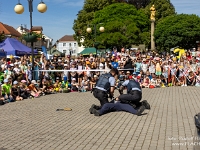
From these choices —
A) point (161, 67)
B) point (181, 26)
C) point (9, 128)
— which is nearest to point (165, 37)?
point (181, 26)

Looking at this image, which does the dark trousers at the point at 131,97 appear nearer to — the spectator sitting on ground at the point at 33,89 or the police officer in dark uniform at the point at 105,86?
the police officer in dark uniform at the point at 105,86

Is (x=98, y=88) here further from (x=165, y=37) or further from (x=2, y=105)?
(x=165, y=37)

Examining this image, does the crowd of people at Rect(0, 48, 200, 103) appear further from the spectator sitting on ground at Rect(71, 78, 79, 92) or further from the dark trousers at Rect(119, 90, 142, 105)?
the dark trousers at Rect(119, 90, 142, 105)

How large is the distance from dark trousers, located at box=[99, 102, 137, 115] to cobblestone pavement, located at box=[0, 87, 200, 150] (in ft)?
0.45

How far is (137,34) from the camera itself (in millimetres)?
54750

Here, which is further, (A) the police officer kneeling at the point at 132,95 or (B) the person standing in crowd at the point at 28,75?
(B) the person standing in crowd at the point at 28,75

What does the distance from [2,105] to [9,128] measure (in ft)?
16.2

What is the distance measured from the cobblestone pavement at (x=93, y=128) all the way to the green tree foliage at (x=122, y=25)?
1572 inches

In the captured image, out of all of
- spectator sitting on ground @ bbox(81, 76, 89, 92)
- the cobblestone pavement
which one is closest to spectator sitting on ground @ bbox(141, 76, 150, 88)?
spectator sitting on ground @ bbox(81, 76, 89, 92)

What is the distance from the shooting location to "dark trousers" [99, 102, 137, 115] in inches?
433

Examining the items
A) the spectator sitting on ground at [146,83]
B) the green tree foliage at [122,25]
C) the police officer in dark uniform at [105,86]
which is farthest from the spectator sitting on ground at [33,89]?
the green tree foliage at [122,25]

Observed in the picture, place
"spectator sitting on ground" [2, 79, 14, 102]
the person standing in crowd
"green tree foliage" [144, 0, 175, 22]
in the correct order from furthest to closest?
"green tree foliage" [144, 0, 175, 22], the person standing in crowd, "spectator sitting on ground" [2, 79, 14, 102]

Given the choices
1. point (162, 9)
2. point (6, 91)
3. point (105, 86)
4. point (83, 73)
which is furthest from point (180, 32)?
point (105, 86)

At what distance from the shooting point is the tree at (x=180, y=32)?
187ft
